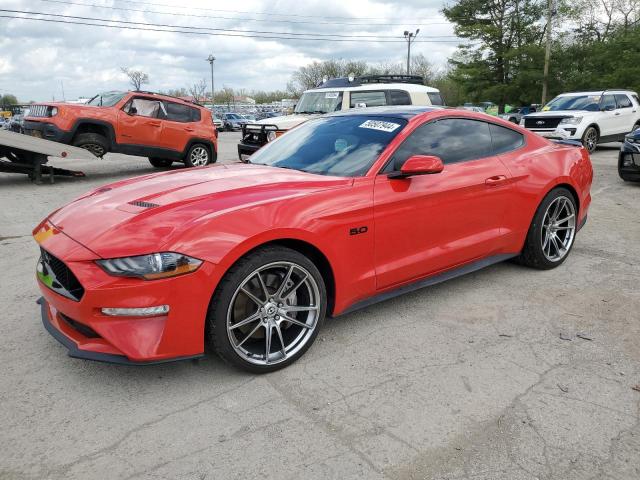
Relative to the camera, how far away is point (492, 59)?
3950cm

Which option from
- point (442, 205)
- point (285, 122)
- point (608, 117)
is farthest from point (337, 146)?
point (608, 117)

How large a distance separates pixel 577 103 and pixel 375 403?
15275 millimetres

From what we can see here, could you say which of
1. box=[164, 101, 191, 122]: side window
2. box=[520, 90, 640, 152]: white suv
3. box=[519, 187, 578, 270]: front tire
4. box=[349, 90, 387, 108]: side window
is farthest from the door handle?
box=[520, 90, 640, 152]: white suv

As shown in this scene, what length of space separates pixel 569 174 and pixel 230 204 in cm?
335

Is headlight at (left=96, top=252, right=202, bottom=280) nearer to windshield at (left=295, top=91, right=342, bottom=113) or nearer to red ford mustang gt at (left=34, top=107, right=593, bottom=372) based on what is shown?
red ford mustang gt at (left=34, top=107, right=593, bottom=372)

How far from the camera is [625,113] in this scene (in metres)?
15.3

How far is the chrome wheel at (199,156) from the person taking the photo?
12.8 meters

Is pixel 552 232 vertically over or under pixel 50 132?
under

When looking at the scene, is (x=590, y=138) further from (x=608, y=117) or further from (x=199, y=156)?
(x=199, y=156)

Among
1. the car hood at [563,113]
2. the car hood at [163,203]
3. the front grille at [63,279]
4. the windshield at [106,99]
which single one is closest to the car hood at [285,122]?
the windshield at [106,99]

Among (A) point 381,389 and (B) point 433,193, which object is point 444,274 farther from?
(A) point 381,389

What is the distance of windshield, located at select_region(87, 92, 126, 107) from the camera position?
11820mm

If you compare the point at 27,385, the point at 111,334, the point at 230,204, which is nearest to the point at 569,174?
the point at 230,204

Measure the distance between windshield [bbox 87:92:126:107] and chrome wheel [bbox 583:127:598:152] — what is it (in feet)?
40.2
